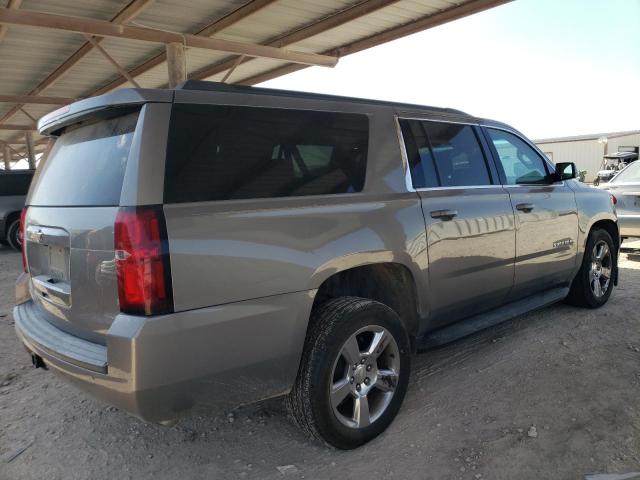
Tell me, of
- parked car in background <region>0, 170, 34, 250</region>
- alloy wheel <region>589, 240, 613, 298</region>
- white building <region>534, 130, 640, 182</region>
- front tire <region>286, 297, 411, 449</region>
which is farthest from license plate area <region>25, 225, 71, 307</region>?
white building <region>534, 130, 640, 182</region>

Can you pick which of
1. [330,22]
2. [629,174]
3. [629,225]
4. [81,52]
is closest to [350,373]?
[629,225]

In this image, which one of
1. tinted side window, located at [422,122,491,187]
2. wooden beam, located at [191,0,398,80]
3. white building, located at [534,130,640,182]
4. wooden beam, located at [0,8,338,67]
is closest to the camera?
tinted side window, located at [422,122,491,187]

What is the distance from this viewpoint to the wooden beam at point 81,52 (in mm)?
7797

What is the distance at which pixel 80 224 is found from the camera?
224 centimetres

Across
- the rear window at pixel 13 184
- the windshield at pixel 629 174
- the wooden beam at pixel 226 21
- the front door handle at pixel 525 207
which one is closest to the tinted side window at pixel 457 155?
the front door handle at pixel 525 207

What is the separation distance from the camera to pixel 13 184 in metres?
10.3

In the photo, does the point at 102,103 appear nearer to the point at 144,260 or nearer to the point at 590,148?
the point at 144,260

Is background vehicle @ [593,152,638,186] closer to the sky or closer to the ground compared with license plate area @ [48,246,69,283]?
closer to the sky

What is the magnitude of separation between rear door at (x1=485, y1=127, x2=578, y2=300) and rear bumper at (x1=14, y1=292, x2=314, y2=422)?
220cm

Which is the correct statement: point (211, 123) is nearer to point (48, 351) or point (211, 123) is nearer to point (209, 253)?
point (209, 253)

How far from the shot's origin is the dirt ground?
2494 mm

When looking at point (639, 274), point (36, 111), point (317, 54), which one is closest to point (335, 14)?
point (317, 54)

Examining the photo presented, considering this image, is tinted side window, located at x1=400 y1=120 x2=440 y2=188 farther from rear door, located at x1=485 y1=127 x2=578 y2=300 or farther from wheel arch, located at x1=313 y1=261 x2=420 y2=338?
rear door, located at x1=485 y1=127 x2=578 y2=300

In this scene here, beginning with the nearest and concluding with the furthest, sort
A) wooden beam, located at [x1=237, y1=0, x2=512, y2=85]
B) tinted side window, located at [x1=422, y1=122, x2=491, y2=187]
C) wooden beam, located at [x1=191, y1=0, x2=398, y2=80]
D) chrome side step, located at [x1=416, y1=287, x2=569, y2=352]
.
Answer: chrome side step, located at [x1=416, y1=287, x2=569, y2=352] < tinted side window, located at [x1=422, y1=122, x2=491, y2=187] < wooden beam, located at [x1=237, y1=0, x2=512, y2=85] < wooden beam, located at [x1=191, y1=0, x2=398, y2=80]
